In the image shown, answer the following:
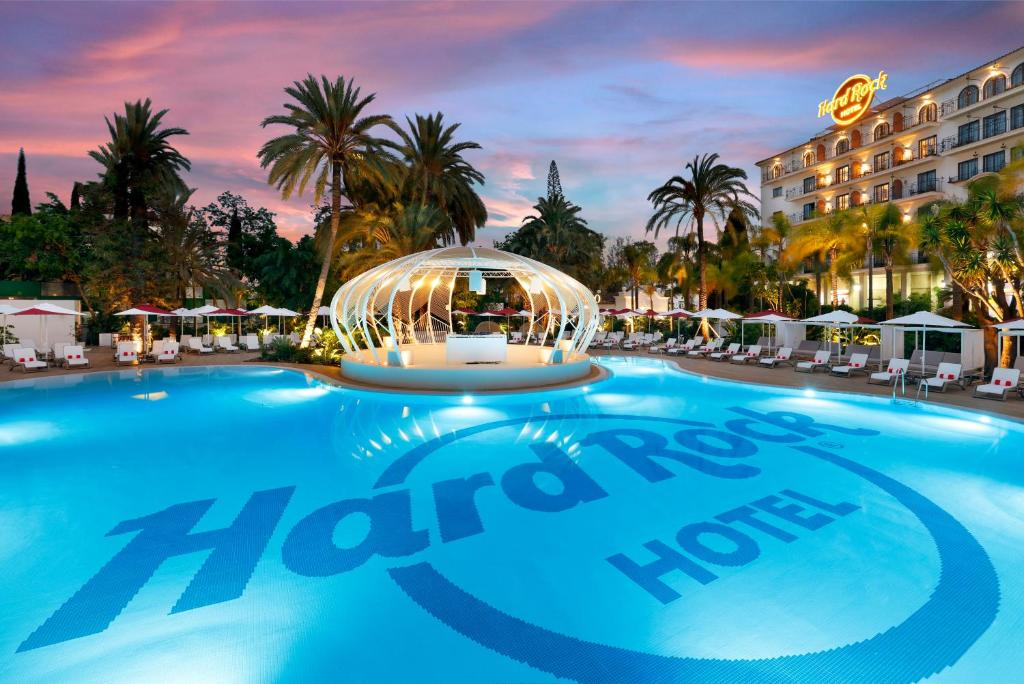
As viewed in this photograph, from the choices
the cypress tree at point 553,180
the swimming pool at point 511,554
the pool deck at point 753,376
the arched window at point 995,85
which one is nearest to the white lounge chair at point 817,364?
the pool deck at point 753,376

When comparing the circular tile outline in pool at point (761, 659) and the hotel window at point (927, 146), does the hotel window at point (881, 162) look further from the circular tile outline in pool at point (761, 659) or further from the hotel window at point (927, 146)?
the circular tile outline in pool at point (761, 659)

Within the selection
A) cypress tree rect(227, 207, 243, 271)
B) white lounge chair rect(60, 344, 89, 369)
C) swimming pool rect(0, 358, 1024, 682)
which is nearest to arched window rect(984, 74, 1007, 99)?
swimming pool rect(0, 358, 1024, 682)

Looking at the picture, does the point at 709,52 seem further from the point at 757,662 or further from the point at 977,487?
the point at 757,662

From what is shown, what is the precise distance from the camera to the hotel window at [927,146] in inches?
1444

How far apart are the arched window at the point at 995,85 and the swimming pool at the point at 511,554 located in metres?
35.3

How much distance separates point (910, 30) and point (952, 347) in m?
18.2

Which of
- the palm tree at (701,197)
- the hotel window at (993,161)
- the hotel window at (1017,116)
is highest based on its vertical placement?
the hotel window at (1017,116)

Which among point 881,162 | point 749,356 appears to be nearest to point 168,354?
point 749,356

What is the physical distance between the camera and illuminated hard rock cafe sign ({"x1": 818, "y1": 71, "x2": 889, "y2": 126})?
39938 millimetres

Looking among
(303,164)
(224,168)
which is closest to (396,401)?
(303,164)

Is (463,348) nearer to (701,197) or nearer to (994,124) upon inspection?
(701,197)

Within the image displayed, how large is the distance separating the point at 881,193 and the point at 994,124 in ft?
27.8

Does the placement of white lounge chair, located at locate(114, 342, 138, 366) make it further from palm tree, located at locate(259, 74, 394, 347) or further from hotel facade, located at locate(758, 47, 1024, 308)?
hotel facade, located at locate(758, 47, 1024, 308)

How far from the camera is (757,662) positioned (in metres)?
3.74
